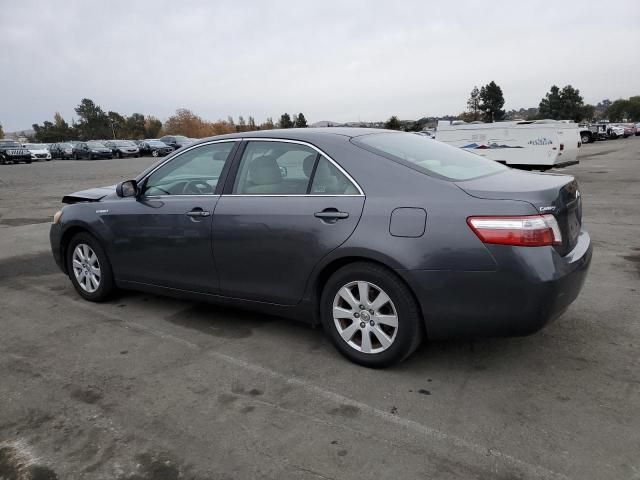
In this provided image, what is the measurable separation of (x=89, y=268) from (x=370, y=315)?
118 inches

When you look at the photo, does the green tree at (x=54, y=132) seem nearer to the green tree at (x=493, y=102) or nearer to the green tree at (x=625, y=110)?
the green tree at (x=493, y=102)

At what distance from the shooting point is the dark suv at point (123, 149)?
136 ft

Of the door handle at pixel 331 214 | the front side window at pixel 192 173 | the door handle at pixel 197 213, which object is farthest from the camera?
the front side window at pixel 192 173

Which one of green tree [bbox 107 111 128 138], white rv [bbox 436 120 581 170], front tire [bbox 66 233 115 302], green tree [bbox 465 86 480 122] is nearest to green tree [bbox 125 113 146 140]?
green tree [bbox 107 111 128 138]

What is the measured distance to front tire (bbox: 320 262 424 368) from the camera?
3.36 metres

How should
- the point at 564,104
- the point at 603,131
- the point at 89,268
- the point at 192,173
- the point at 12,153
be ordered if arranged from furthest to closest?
1. the point at 564,104
2. the point at 603,131
3. the point at 12,153
4. the point at 89,268
5. the point at 192,173

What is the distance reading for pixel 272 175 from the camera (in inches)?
157

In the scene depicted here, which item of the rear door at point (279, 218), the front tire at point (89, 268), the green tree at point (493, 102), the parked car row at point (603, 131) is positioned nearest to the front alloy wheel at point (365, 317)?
the rear door at point (279, 218)

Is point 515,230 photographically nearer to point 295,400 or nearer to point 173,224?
point 295,400

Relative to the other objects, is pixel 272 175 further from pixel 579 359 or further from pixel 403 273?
pixel 579 359

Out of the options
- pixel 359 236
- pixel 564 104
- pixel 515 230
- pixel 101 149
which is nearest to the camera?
pixel 515 230

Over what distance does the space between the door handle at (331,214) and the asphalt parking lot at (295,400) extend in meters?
1.02

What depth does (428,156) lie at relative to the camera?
3877 mm

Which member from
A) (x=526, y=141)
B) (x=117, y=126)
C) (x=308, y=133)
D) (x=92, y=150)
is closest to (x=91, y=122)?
(x=117, y=126)
